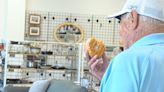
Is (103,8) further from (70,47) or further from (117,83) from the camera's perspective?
(117,83)

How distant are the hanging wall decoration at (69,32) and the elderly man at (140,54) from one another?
5.85 meters

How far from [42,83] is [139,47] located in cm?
401

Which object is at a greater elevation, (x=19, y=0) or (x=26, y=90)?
(x=19, y=0)

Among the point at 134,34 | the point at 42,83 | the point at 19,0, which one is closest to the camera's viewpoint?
the point at 134,34

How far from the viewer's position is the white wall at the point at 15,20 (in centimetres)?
Answer: 673

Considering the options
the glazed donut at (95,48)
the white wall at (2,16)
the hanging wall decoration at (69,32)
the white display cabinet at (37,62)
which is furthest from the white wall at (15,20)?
the glazed donut at (95,48)

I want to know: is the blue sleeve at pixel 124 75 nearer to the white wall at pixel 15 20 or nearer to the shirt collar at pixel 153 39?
the shirt collar at pixel 153 39

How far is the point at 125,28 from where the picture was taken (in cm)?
126

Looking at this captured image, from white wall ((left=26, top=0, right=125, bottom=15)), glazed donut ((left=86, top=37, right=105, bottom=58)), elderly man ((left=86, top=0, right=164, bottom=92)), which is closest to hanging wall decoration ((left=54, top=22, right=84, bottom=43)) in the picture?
white wall ((left=26, top=0, right=125, bottom=15))

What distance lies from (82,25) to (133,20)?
19.9 feet

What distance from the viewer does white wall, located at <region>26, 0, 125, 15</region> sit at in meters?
7.20

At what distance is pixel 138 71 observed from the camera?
1.05 metres

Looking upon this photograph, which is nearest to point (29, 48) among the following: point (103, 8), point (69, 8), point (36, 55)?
point (36, 55)

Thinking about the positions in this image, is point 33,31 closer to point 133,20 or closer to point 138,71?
point 133,20
